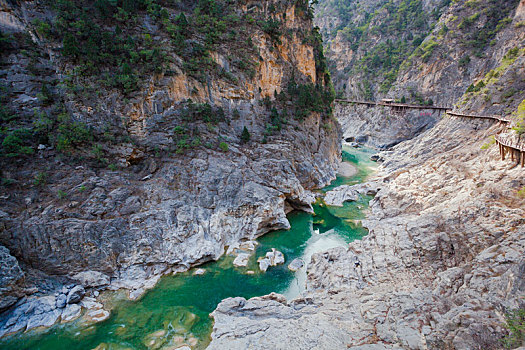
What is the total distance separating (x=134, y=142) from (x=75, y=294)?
39.0ft

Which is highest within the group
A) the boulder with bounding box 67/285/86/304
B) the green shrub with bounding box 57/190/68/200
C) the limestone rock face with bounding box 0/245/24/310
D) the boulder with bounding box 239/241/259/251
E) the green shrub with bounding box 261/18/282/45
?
the green shrub with bounding box 261/18/282/45

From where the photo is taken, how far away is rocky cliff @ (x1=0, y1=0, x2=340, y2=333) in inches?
→ 596

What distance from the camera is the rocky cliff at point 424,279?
8.02 m

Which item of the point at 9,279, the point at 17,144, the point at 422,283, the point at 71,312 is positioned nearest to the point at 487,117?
the point at 422,283

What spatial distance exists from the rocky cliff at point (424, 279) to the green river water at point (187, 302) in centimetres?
148

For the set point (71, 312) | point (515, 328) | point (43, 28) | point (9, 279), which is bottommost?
point (71, 312)

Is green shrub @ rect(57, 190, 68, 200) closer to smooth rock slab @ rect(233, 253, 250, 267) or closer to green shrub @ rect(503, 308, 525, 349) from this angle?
smooth rock slab @ rect(233, 253, 250, 267)

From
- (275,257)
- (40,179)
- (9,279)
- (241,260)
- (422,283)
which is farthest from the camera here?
(275,257)

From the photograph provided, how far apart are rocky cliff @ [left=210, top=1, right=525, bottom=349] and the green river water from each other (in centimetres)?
148

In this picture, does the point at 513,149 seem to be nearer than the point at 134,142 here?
Answer: Yes

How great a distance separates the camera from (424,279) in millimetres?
12359

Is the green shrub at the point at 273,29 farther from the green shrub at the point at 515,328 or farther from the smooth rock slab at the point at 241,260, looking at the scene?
the green shrub at the point at 515,328

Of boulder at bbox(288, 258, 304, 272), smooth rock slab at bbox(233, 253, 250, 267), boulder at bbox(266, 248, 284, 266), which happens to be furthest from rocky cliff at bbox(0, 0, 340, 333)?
boulder at bbox(288, 258, 304, 272)

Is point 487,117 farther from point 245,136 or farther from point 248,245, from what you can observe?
point 248,245
